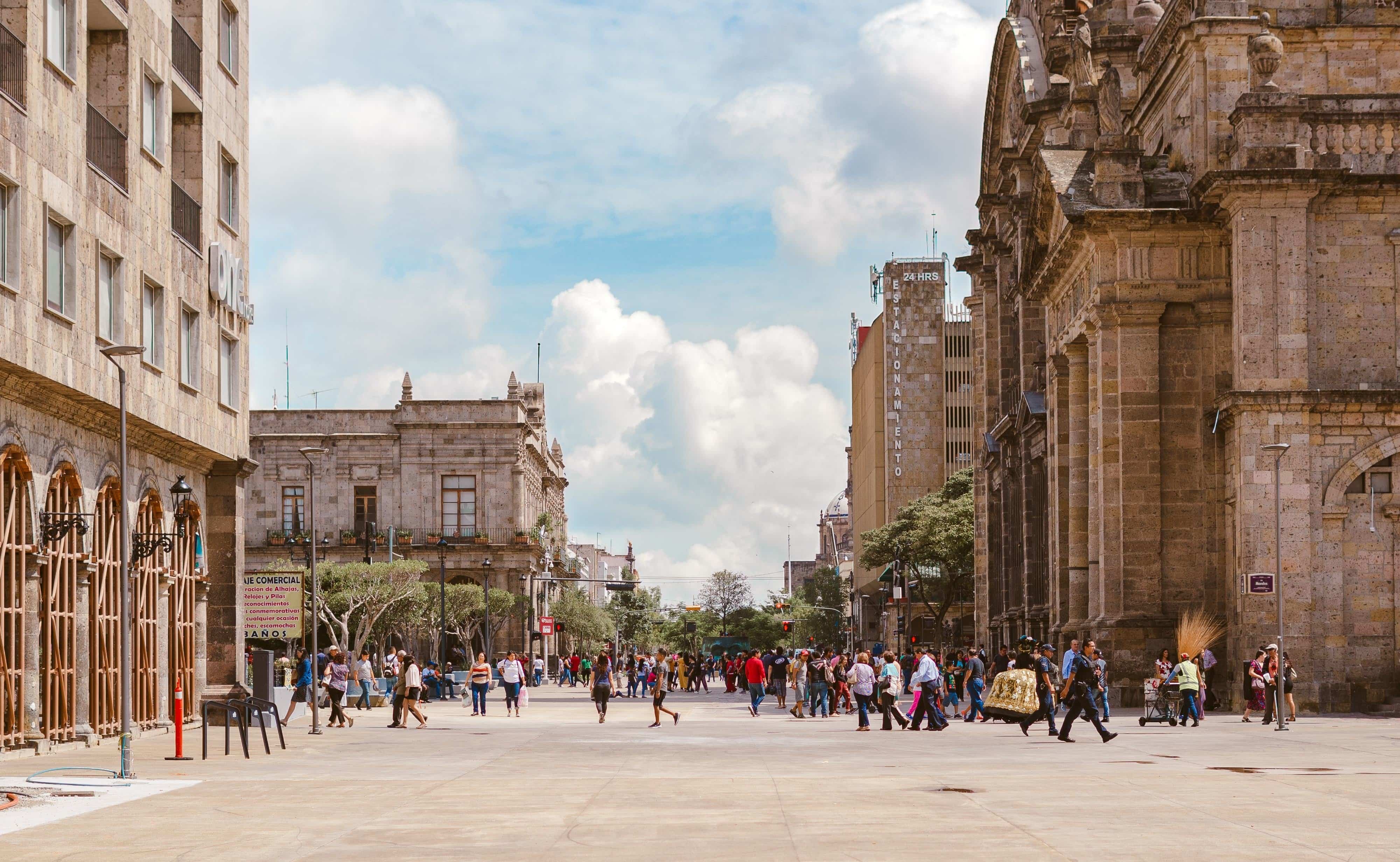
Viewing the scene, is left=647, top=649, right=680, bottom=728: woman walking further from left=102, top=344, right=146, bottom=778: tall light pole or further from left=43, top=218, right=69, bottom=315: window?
left=43, top=218, right=69, bottom=315: window

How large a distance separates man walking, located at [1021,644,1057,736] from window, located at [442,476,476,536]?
64.8 meters

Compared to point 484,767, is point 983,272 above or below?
above

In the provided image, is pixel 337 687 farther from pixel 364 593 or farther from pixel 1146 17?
pixel 364 593

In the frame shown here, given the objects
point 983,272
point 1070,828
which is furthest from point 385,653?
point 1070,828

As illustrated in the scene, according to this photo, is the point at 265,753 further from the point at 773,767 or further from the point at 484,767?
the point at 773,767

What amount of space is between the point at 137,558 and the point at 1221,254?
23346 mm

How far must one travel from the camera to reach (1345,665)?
3666 centimetres

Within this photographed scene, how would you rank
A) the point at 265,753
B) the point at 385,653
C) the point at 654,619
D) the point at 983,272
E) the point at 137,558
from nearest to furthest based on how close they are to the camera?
the point at 265,753, the point at 137,558, the point at 983,272, the point at 385,653, the point at 654,619

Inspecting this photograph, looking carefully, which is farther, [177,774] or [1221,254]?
[1221,254]

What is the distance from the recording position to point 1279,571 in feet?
107

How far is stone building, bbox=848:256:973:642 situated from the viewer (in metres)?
132

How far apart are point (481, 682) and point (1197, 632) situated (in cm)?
1762

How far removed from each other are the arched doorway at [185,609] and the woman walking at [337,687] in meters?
3.63

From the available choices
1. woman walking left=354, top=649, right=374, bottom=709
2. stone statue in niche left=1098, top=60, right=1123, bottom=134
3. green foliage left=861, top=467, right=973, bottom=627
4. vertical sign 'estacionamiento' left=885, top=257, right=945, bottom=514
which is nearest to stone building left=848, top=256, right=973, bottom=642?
vertical sign 'estacionamiento' left=885, top=257, right=945, bottom=514
